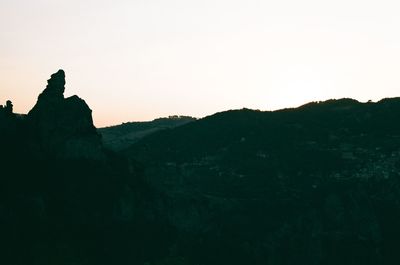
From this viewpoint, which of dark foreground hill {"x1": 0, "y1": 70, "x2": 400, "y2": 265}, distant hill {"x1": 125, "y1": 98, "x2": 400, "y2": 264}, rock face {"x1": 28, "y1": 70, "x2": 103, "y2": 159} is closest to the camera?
dark foreground hill {"x1": 0, "y1": 70, "x2": 400, "y2": 265}

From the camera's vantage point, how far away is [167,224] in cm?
9950

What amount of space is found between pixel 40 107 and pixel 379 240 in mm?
60674

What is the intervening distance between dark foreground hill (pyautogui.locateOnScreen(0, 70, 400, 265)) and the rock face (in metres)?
0.17

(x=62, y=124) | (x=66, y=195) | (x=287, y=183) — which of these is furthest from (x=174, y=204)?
(x=287, y=183)

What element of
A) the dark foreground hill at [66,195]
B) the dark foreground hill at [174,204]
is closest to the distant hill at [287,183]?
the dark foreground hill at [174,204]

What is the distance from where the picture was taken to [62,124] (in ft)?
325

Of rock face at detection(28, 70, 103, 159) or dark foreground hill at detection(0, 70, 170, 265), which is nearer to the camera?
dark foreground hill at detection(0, 70, 170, 265)

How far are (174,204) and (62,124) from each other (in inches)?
912

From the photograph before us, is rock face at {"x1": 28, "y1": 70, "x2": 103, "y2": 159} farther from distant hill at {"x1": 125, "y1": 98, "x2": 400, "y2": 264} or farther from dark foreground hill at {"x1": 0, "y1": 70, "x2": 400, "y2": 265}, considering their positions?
distant hill at {"x1": 125, "y1": 98, "x2": 400, "y2": 264}

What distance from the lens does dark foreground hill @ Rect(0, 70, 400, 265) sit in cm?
8494

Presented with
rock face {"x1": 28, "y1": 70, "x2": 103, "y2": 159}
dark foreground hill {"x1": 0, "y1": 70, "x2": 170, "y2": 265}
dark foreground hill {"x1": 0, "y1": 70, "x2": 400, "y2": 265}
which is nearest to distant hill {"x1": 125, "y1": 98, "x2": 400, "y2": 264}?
dark foreground hill {"x1": 0, "y1": 70, "x2": 400, "y2": 265}

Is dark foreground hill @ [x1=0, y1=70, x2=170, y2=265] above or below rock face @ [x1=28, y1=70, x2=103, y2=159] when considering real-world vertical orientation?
below

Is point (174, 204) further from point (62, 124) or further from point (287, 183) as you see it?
point (287, 183)

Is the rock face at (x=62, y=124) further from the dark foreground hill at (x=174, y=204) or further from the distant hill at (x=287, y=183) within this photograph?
the distant hill at (x=287, y=183)
